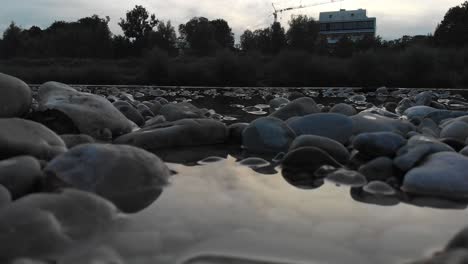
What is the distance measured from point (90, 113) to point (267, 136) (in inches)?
60.4

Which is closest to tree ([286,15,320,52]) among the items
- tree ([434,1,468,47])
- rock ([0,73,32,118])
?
tree ([434,1,468,47])

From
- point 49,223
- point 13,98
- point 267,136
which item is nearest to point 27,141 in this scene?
point 13,98

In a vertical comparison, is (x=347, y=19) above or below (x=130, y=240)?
above

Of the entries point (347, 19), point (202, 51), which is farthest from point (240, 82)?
point (347, 19)

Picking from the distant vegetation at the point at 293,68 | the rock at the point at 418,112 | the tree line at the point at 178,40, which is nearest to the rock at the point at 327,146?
the rock at the point at 418,112

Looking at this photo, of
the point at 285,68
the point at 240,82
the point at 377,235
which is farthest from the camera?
the point at 285,68

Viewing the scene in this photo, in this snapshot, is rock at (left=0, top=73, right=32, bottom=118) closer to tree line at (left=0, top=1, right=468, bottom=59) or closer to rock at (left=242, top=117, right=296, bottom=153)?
rock at (left=242, top=117, right=296, bottom=153)

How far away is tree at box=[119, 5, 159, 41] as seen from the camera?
166ft

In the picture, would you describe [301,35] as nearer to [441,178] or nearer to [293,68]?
[293,68]

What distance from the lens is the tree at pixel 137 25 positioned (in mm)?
50656

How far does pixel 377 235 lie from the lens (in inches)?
67.9

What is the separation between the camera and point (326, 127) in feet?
11.6

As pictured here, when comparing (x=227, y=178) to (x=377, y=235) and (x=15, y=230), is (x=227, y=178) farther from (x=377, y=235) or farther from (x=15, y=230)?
(x=15, y=230)

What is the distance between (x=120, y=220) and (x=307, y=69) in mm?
26560
